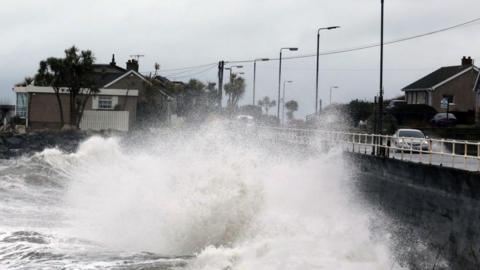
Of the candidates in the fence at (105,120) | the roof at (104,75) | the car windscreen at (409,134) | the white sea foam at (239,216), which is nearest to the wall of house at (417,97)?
the fence at (105,120)

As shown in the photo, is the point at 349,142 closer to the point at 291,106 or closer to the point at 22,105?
the point at 22,105

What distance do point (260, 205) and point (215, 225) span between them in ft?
5.56

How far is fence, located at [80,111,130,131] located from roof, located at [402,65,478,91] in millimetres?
30937

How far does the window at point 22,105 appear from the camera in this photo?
72.5 m

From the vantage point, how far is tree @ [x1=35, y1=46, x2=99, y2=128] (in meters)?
67.3

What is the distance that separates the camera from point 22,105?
73.8m

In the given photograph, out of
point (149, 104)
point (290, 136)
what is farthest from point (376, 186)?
point (149, 104)

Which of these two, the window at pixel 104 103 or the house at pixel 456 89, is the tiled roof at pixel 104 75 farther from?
the house at pixel 456 89

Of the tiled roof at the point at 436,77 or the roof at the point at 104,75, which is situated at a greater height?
the tiled roof at the point at 436,77

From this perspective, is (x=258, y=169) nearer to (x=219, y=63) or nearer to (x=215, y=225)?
(x=215, y=225)

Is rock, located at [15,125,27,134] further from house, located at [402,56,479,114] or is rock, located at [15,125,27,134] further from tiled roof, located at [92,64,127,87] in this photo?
house, located at [402,56,479,114]

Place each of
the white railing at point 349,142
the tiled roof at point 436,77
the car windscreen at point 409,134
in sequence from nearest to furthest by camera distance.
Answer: the white railing at point 349,142
the car windscreen at point 409,134
the tiled roof at point 436,77

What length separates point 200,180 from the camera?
22.7 m

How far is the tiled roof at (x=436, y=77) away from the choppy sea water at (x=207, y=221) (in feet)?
158
